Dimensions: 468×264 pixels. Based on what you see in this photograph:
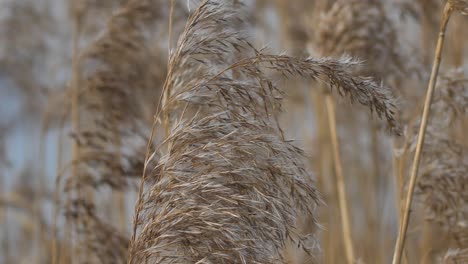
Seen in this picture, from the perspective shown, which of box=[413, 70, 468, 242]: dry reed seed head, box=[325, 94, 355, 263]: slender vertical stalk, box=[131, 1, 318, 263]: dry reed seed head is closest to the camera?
box=[131, 1, 318, 263]: dry reed seed head

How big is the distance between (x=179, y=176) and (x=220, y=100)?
0.18 meters

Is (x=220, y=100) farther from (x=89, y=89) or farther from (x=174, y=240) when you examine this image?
(x=89, y=89)

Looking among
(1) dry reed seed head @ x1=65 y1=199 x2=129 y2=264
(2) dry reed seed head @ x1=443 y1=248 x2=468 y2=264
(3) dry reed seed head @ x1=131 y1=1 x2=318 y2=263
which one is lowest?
(1) dry reed seed head @ x1=65 y1=199 x2=129 y2=264

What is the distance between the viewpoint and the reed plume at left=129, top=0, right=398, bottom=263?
152cm

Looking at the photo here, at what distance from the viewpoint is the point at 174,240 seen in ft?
5.08

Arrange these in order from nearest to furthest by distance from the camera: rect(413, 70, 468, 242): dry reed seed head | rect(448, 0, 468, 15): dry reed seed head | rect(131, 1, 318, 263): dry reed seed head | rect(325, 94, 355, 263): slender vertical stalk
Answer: rect(131, 1, 318, 263): dry reed seed head, rect(448, 0, 468, 15): dry reed seed head, rect(413, 70, 468, 242): dry reed seed head, rect(325, 94, 355, 263): slender vertical stalk

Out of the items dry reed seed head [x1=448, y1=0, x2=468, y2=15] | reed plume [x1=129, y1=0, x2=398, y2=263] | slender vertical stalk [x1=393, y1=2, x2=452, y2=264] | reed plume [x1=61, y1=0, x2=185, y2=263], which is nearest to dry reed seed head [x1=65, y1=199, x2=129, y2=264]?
reed plume [x1=61, y1=0, x2=185, y2=263]

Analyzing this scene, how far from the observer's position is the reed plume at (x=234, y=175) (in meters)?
1.52

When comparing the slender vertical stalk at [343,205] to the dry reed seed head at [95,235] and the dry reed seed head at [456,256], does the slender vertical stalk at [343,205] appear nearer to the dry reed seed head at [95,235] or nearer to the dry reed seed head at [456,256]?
the dry reed seed head at [95,235]

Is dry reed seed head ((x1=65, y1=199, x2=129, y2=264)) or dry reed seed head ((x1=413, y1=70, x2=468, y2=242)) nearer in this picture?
→ dry reed seed head ((x1=413, y1=70, x2=468, y2=242))

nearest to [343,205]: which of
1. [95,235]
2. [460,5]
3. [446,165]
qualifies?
[446,165]

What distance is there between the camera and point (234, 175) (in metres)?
1.56

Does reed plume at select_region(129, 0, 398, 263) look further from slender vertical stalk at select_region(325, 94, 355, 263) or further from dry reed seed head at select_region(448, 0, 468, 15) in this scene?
slender vertical stalk at select_region(325, 94, 355, 263)

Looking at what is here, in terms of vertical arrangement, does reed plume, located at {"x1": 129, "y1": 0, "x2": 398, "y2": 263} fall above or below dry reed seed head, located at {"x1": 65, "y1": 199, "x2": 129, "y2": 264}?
above
